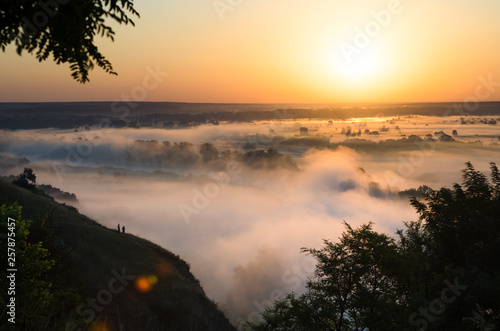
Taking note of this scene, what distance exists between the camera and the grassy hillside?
36.7 meters

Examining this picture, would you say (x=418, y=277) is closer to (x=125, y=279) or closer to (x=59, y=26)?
(x=59, y=26)

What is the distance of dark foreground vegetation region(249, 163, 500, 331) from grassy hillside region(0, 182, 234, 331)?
14785 millimetres

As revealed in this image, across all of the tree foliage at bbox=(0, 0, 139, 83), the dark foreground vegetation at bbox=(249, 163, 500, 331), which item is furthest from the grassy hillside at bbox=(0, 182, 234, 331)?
the tree foliage at bbox=(0, 0, 139, 83)

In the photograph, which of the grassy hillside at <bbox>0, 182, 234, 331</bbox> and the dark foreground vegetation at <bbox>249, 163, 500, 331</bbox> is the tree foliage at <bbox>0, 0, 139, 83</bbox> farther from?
the grassy hillside at <bbox>0, 182, 234, 331</bbox>

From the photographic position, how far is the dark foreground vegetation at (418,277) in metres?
21.7

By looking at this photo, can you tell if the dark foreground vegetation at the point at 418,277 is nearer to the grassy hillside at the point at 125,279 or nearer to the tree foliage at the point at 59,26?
the grassy hillside at the point at 125,279

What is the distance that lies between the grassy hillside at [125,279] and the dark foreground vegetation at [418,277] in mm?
14785

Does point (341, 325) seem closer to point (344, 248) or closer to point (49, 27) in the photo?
point (344, 248)

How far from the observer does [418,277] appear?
27828 millimetres

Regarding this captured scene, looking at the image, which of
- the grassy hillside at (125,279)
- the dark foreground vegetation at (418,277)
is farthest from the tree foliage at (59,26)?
the grassy hillside at (125,279)

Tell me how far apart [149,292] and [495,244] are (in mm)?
41935

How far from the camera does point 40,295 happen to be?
1307 centimetres

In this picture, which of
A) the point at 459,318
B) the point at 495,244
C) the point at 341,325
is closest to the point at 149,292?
the point at 341,325

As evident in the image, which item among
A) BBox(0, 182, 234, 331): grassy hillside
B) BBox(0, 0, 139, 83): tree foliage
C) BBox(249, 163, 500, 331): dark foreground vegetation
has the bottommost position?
BBox(0, 182, 234, 331): grassy hillside
